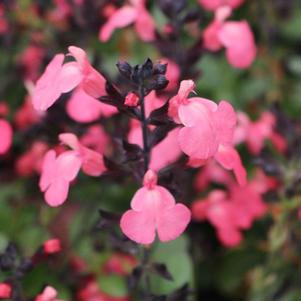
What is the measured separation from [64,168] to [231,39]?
775 mm

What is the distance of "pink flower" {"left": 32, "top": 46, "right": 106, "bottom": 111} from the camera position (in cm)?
142

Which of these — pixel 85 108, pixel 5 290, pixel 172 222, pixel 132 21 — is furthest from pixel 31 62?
pixel 172 222

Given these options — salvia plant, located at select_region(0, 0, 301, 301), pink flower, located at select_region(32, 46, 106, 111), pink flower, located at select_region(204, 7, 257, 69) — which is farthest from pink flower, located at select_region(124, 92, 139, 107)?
pink flower, located at select_region(204, 7, 257, 69)

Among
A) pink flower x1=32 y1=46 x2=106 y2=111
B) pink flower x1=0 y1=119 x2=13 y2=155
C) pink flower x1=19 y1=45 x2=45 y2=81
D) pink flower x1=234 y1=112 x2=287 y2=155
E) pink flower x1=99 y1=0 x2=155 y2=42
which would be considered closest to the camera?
pink flower x1=32 y1=46 x2=106 y2=111

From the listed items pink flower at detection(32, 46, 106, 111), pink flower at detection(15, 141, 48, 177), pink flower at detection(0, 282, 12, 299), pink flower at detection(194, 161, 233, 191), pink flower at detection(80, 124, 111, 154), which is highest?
pink flower at detection(32, 46, 106, 111)

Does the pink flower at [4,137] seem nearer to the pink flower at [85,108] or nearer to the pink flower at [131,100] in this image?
the pink flower at [85,108]

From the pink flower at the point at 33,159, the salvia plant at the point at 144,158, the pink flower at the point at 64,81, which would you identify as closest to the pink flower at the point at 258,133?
the salvia plant at the point at 144,158

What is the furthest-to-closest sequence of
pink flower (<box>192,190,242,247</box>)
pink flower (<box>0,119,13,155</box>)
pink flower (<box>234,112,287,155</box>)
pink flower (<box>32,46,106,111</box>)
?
1. pink flower (<box>234,112,287,155</box>)
2. pink flower (<box>192,190,242,247</box>)
3. pink flower (<box>0,119,13,155</box>)
4. pink flower (<box>32,46,106,111</box>)

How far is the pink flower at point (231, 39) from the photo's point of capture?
2066mm

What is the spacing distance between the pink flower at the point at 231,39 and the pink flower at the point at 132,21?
0.54ft

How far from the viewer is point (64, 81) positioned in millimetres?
1437

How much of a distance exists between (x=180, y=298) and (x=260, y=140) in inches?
32.5

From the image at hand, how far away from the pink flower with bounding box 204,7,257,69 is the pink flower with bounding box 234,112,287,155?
23 centimetres

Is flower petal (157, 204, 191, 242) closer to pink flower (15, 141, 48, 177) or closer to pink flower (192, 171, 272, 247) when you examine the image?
pink flower (192, 171, 272, 247)
